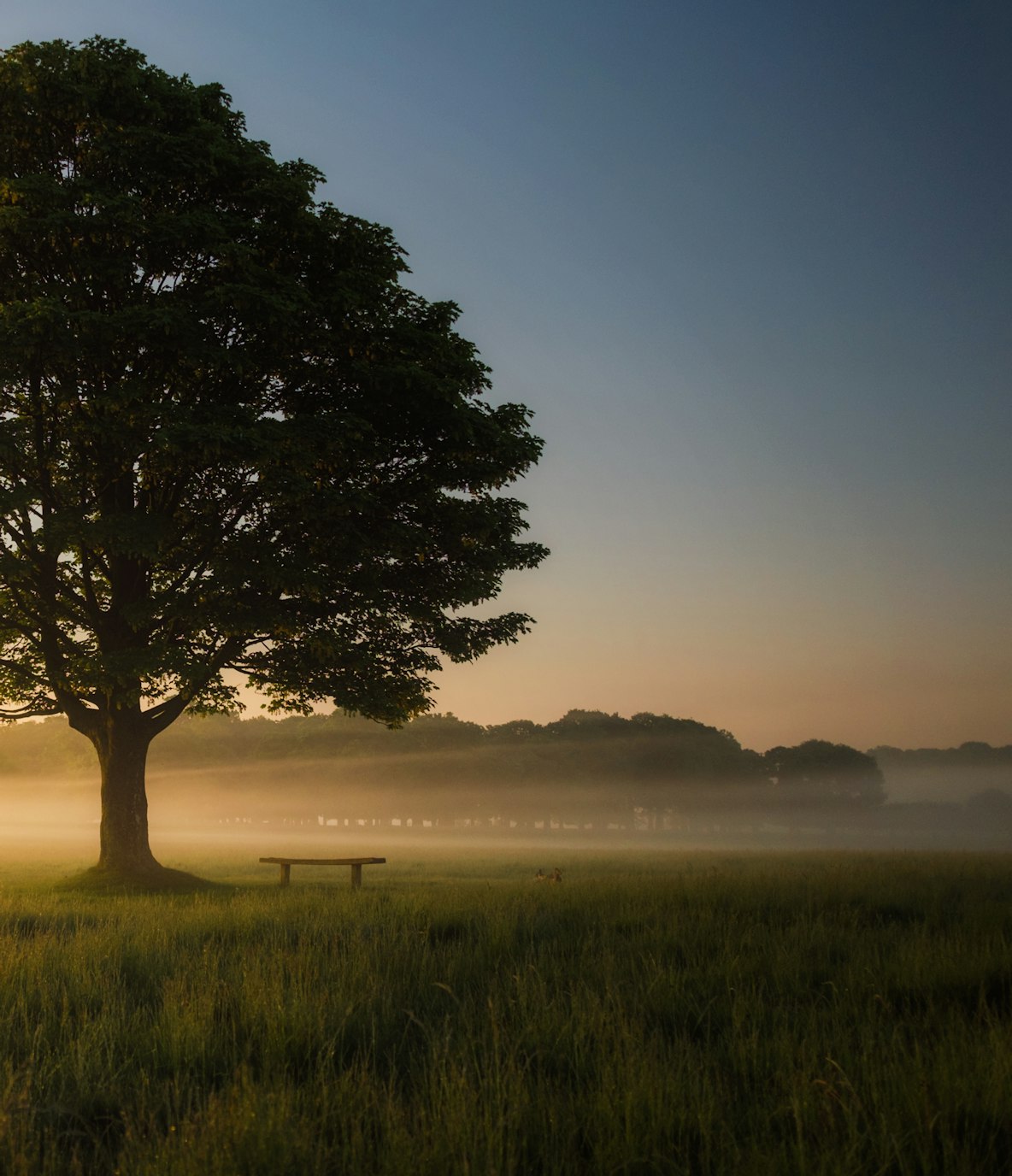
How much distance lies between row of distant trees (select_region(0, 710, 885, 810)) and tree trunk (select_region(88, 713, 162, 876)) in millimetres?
103764

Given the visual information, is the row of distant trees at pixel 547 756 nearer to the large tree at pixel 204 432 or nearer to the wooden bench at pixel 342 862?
the wooden bench at pixel 342 862

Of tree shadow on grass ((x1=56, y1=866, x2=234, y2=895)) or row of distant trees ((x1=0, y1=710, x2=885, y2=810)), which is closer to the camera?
tree shadow on grass ((x1=56, y1=866, x2=234, y2=895))

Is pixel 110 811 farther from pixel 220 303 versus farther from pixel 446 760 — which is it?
pixel 446 760

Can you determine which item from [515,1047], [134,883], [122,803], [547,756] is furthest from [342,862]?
[547,756]

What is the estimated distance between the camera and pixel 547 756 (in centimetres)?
12719

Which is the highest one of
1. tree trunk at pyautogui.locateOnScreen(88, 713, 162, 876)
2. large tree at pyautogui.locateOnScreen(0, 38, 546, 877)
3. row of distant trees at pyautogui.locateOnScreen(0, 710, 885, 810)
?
large tree at pyautogui.locateOnScreen(0, 38, 546, 877)

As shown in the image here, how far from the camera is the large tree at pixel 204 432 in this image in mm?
17656

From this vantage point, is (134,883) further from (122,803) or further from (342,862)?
(342,862)

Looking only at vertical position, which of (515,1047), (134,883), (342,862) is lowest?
(134,883)

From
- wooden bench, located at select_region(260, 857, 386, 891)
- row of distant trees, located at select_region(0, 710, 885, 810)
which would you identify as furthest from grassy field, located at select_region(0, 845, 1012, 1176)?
row of distant trees, located at select_region(0, 710, 885, 810)

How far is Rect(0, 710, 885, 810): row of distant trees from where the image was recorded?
410ft

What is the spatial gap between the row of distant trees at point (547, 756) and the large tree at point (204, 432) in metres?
105

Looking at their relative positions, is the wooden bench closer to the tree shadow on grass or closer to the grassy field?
the tree shadow on grass

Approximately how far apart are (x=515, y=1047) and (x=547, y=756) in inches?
4898
